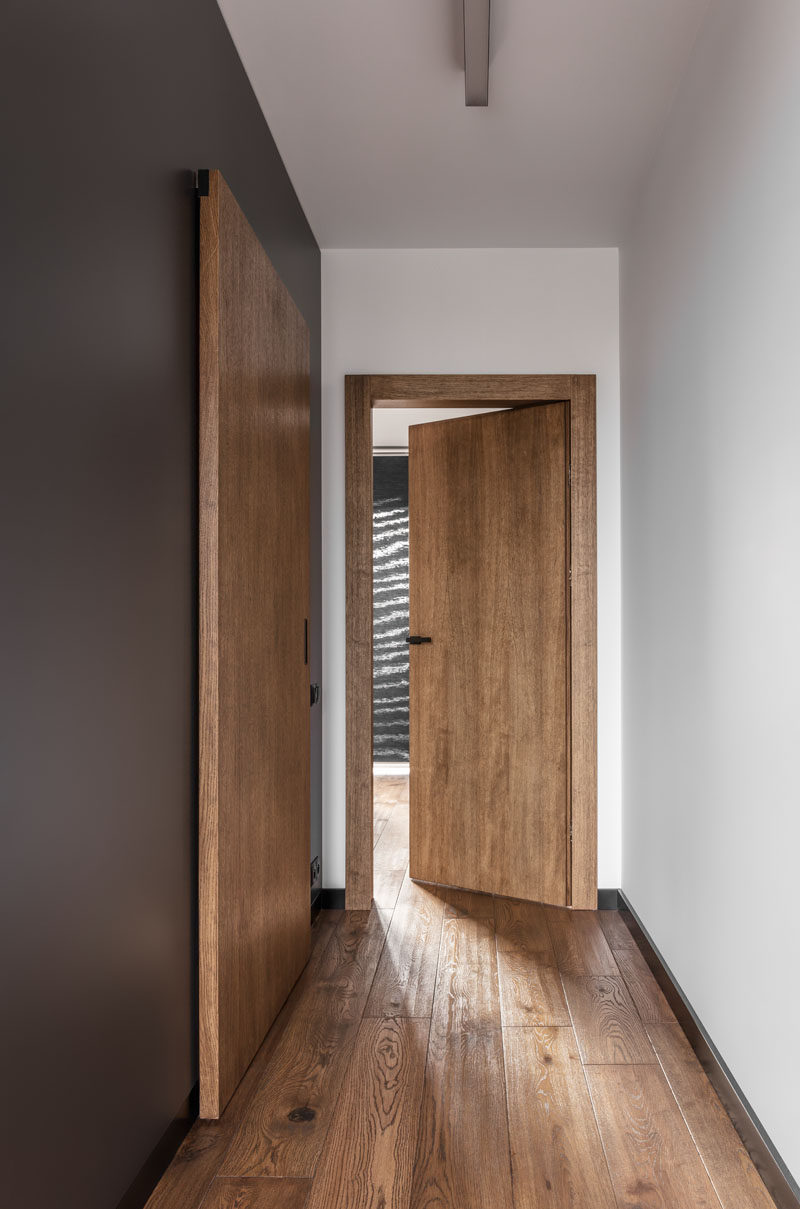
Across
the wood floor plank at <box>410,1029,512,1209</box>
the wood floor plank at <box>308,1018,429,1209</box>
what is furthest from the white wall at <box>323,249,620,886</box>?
the wood floor plank at <box>410,1029,512,1209</box>

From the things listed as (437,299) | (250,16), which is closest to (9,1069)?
(250,16)

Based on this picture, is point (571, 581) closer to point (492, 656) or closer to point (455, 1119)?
point (492, 656)

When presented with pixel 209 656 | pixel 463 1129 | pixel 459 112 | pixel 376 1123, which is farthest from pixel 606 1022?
pixel 459 112

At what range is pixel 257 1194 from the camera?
5.08 ft

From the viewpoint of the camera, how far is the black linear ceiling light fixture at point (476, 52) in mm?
1812

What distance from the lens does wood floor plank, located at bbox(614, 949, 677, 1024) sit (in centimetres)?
228

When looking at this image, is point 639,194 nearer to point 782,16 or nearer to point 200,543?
point 782,16

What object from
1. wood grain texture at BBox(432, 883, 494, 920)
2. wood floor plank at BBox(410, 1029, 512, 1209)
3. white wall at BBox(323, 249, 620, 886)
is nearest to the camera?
wood floor plank at BBox(410, 1029, 512, 1209)

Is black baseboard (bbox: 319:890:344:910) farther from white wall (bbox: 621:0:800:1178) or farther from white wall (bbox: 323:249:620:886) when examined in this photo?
white wall (bbox: 621:0:800:1178)

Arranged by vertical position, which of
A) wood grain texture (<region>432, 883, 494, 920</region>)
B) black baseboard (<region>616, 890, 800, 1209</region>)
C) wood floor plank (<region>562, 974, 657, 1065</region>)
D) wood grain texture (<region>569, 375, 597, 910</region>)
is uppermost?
wood grain texture (<region>569, 375, 597, 910</region>)

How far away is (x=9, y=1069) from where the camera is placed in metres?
1.04

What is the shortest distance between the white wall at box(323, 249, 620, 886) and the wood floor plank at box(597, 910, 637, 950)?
8.4 inches

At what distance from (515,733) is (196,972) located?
5.85 ft

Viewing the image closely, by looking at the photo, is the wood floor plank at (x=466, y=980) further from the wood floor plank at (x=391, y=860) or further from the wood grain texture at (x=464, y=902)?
the wood floor plank at (x=391, y=860)
